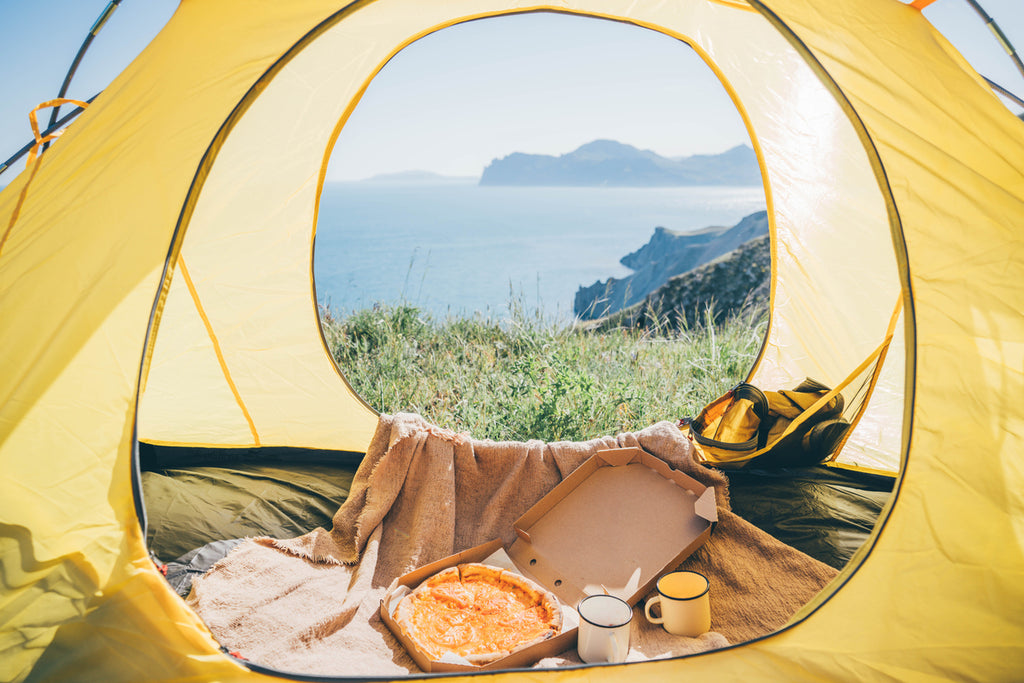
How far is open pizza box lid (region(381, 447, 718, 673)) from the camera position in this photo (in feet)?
5.65

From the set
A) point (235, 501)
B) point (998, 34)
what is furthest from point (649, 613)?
point (998, 34)

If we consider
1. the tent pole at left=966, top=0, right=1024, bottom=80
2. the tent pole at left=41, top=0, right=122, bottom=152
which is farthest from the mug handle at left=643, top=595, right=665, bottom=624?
the tent pole at left=41, top=0, right=122, bottom=152

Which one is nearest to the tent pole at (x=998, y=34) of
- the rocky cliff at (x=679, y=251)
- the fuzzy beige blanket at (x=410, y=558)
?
the fuzzy beige blanket at (x=410, y=558)

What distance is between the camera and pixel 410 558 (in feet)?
5.95

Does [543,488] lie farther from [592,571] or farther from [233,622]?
[233,622]

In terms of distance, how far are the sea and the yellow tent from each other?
35.9ft

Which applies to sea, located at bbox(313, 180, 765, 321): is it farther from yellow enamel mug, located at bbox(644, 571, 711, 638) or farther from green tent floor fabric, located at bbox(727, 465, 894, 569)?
yellow enamel mug, located at bbox(644, 571, 711, 638)

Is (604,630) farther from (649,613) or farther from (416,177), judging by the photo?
(416,177)

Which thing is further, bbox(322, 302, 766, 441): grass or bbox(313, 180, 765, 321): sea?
bbox(313, 180, 765, 321): sea

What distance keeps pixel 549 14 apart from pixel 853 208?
1234 mm

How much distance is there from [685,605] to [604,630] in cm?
27

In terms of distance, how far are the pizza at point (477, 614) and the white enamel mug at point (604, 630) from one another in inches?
5.0

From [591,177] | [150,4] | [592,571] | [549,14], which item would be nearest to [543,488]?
[592,571]

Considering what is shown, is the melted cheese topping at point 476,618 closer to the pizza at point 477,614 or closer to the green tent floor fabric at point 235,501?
the pizza at point 477,614
